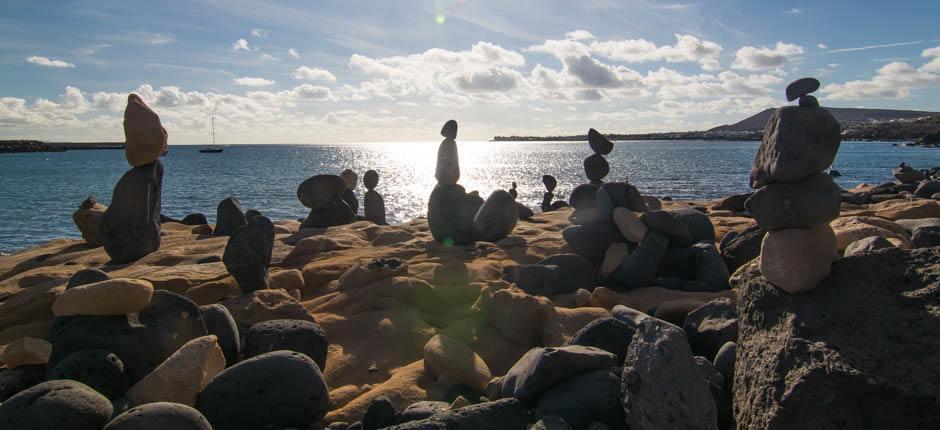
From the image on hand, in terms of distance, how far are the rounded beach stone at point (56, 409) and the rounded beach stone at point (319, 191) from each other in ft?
33.6

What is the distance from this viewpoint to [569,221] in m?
12.5

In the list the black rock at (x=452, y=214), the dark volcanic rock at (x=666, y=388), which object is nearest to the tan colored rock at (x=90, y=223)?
the black rock at (x=452, y=214)

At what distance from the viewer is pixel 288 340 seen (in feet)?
15.0

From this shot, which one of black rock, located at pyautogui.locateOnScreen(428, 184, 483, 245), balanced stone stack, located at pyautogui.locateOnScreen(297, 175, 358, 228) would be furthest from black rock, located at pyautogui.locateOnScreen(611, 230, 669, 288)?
balanced stone stack, located at pyautogui.locateOnScreen(297, 175, 358, 228)

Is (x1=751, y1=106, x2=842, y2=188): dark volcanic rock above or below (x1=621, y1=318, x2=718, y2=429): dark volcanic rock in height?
above

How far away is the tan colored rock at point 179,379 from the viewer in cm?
380

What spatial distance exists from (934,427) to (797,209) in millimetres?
1192

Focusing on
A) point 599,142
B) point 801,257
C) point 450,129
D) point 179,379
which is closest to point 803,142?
point 801,257

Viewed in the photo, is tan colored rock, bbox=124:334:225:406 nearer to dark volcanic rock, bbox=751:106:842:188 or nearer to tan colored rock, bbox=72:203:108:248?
dark volcanic rock, bbox=751:106:842:188

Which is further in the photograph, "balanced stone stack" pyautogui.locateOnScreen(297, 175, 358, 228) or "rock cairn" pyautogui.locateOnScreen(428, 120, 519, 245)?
"balanced stone stack" pyautogui.locateOnScreen(297, 175, 358, 228)

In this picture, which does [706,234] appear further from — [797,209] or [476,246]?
[797,209]

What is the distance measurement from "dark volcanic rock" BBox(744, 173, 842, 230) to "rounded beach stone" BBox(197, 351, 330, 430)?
9.76 ft

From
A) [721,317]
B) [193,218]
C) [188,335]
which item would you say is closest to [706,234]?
[721,317]

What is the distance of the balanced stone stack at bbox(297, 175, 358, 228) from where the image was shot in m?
13.4
